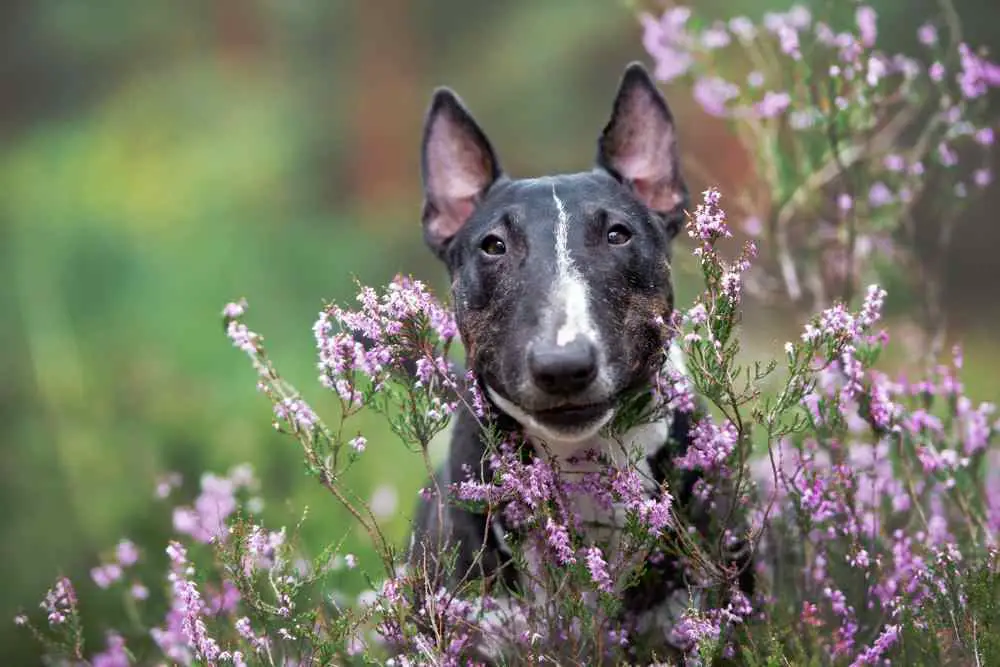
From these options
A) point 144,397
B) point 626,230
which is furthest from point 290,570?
point 144,397

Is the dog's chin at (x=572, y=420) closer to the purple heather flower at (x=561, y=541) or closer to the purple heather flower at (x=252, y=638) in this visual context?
→ the purple heather flower at (x=561, y=541)

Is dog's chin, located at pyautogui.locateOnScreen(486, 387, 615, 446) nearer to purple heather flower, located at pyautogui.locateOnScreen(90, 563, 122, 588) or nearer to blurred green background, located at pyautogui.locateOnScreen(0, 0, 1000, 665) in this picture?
purple heather flower, located at pyautogui.locateOnScreen(90, 563, 122, 588)

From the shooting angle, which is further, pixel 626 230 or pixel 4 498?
pixel 4 498

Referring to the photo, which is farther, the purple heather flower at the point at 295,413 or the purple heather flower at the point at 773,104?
the purple heather flower at the point at 773,104

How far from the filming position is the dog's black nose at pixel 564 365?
2896 millimetres

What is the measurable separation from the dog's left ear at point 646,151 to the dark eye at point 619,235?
425 mm

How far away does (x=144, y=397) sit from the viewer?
8703 mm

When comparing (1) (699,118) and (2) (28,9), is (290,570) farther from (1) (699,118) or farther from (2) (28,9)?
(2) (28,9)

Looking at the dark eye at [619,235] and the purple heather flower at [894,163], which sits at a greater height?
the purple heather flower at [894,163]

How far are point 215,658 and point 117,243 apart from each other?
31.7 ft

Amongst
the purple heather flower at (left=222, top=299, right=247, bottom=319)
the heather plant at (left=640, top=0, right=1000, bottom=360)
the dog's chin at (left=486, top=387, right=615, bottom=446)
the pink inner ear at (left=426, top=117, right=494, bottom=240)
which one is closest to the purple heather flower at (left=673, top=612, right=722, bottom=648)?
the dog's chin at (left=486, top=387, right=615, bottom=446)

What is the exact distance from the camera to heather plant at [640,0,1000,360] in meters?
4.51

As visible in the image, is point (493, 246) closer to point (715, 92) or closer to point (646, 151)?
point (646, 151)

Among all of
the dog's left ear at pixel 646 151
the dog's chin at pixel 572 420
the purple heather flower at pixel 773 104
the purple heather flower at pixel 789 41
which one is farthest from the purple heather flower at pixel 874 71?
the dog's chin at pixel 572 420
